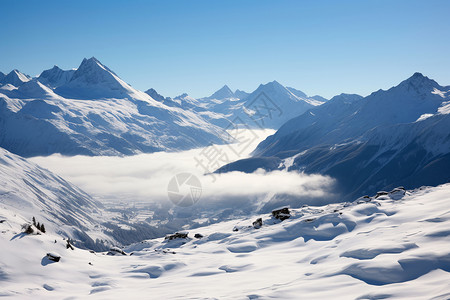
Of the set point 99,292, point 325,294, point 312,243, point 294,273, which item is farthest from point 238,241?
point 325,294

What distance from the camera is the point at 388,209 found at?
1690 inches

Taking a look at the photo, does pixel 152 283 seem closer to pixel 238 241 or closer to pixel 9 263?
pixel 9 263

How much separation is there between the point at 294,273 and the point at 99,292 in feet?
48.3

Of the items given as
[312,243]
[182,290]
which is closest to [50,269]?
[182,290]

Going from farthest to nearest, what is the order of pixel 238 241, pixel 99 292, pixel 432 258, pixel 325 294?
pixel 238 241 < pixel 99 292 < pixel 432 258 < pixel 325 294

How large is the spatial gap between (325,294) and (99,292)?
16419 millimetres

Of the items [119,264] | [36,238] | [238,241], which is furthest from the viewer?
[238,241]

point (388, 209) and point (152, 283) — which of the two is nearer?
point (152, 283)

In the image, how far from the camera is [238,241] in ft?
140

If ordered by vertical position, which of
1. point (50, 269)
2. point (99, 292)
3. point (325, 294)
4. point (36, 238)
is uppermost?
point (36, 238)

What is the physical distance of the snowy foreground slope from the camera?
813 inches

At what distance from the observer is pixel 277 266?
29141 mm

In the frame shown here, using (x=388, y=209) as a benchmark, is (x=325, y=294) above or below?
below

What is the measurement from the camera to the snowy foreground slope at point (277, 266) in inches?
813
